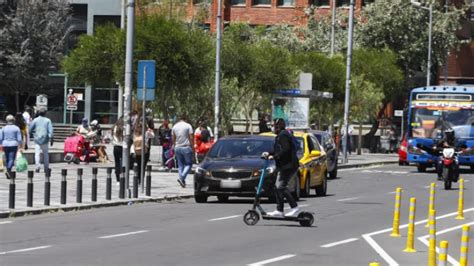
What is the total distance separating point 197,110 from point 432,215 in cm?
3793

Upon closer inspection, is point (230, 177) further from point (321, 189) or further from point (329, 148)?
point (329, 148)

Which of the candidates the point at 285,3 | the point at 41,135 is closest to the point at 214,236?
the point at 41,135

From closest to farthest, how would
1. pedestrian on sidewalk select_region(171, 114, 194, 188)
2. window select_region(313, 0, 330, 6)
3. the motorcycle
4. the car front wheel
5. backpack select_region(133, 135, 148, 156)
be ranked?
1. backpack select_region(133, 135, 148, 156)
2. pedestrian on sidewalk select_region(171, 114, 194, 188)
3. the car front wheel
4. the motorcycle
5. window select_region(313, 0, 330, 6)

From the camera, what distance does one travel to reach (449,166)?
34.1 m

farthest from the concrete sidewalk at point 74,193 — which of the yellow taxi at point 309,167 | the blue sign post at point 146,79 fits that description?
the yellow taxi at point 309,167

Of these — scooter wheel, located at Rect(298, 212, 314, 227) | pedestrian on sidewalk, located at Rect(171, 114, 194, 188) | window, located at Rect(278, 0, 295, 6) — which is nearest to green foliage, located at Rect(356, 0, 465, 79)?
window, located at Rect(278, 0, 295, 6)

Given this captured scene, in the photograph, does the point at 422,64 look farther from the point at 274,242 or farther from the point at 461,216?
the point at 274,242

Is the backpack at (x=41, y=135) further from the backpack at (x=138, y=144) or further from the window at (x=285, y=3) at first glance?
the window at (x=285, y=3)

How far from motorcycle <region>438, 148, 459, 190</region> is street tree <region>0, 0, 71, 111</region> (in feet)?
116

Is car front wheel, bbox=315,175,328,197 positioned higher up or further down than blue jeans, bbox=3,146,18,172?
further down

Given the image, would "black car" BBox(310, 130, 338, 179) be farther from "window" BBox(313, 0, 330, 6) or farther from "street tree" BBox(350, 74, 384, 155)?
"window" BBox(313, 0, 330, 6)

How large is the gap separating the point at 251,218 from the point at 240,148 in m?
6.78

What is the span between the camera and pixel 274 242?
16.5 meters

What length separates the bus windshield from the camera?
149 ft
